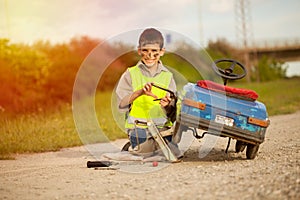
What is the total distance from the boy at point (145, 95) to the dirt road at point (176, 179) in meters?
0.55

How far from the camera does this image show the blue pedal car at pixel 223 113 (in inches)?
303

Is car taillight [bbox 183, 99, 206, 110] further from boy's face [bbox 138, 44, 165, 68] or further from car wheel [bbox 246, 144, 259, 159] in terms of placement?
boy's face [bbox 138, 44, 165, 68]

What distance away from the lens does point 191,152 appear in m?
9.66

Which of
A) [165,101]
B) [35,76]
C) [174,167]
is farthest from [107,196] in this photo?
[35,76]

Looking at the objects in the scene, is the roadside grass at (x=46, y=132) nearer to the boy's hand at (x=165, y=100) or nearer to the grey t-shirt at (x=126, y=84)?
the grey t-shirt at (x=126, y=84)

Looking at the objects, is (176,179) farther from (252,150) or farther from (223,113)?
(252,150)

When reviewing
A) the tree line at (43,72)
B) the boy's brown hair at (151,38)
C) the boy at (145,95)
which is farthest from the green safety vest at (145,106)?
the tree line at (43,72)

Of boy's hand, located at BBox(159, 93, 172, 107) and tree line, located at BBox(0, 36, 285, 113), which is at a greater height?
tree line, located at BBox(0, 36, 285, 113)

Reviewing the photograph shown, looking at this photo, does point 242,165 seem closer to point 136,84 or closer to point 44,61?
point 136,84

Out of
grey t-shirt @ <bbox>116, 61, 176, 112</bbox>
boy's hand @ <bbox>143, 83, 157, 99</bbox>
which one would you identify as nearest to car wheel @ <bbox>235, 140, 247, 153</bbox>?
grey t-shirt @ <bbox>116, 61, 176, 112</bbox>

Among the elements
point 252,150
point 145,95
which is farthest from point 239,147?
point 145,95

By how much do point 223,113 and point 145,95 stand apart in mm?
1321

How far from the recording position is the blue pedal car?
7707 mm

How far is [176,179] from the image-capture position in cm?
660
